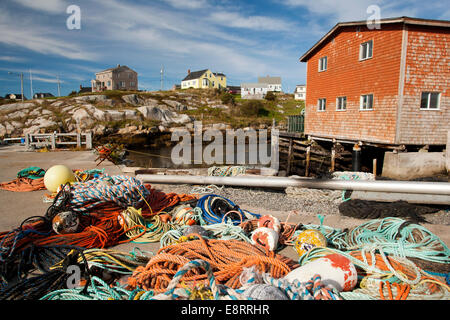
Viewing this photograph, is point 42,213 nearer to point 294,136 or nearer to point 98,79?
point 294,136

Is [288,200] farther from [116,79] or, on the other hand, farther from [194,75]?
[194,75]

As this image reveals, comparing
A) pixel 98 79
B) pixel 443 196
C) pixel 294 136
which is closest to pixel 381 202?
pixel 443 196

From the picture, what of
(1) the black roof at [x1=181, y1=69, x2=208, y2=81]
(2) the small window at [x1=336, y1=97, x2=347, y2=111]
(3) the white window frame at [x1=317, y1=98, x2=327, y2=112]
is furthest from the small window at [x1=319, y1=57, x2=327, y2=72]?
(1) the black roof at [x1=181, y1=69, x2=208, y2=81]

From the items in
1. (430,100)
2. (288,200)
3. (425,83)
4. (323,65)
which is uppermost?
(323,65)

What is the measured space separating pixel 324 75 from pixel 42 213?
19558mm

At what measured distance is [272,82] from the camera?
108 meters

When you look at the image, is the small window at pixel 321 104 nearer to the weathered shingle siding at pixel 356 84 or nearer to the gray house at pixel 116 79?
the weathered shingle siding at pixel 356 84

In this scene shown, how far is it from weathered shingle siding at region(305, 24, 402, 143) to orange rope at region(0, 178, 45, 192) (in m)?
15.8

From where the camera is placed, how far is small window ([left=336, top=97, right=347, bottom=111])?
60.6ft

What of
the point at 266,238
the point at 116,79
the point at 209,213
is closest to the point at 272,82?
the point at 116,79

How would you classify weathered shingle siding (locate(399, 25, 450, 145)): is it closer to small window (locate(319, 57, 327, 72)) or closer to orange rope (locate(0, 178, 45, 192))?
small window (locate(319, 57, 327, 72))

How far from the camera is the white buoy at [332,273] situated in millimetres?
3012

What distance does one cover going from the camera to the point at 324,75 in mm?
20438

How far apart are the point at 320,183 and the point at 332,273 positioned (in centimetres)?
452
